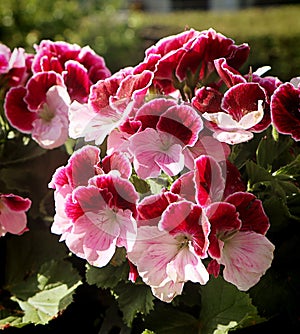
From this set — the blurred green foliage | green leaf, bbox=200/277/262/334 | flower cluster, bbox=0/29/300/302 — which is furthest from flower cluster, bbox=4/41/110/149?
the blurred green foliage

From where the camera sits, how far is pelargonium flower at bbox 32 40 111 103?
0.95m

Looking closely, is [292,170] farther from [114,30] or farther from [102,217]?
[114,30]

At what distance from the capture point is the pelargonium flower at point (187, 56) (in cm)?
83

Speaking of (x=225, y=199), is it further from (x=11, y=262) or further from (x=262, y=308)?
(x=11, y=262)

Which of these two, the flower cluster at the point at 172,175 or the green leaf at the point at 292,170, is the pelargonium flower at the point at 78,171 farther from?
the green leaf at the point at 292,170

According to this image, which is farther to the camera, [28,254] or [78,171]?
[28,254]

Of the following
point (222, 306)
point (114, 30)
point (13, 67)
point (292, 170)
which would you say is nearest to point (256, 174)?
point (292, 170)

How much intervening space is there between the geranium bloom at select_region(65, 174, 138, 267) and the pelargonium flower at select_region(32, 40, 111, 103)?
0.27 meters

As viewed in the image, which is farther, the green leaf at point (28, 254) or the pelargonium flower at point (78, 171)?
the green leaf at point (28, 254)

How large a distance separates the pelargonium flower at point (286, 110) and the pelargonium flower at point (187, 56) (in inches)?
4.9

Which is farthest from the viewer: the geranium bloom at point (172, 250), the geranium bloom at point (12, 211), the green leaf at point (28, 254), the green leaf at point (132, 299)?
the green leaf at point (28, 254)

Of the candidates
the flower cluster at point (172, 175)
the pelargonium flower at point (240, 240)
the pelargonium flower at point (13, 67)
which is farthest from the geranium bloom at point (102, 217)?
the pelargonium flower at point (13, 67)

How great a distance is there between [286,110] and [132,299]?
0.33 m

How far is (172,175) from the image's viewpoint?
72 centimetres
